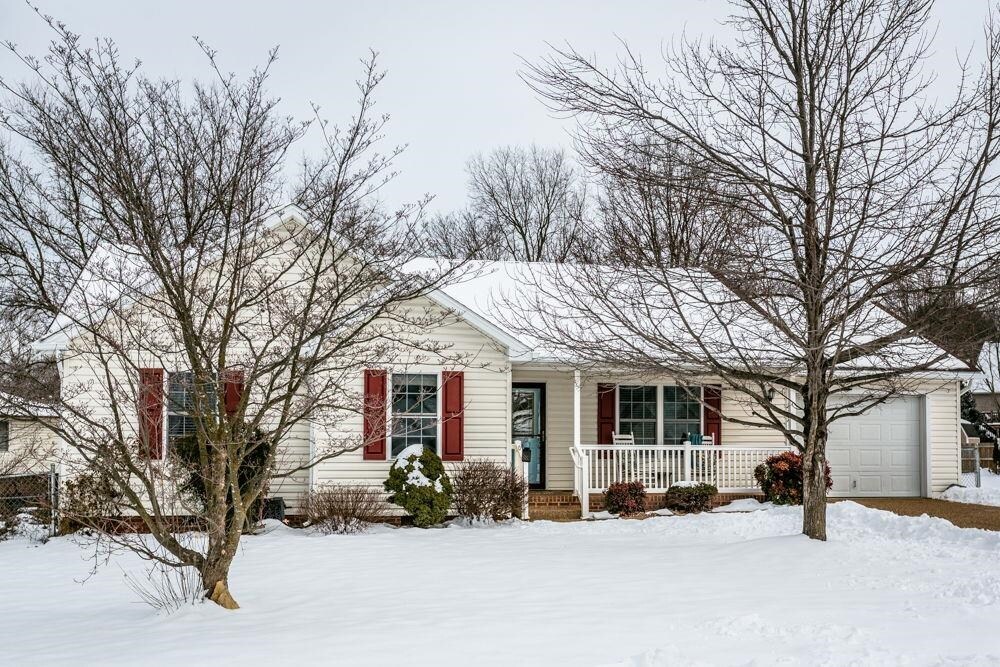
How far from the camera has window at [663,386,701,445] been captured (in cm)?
1753

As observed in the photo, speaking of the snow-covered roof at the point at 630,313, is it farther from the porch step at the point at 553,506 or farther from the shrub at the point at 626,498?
the porch step at the point at 553,506

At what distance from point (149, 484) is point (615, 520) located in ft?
28.3

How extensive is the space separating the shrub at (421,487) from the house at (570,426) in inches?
27.4

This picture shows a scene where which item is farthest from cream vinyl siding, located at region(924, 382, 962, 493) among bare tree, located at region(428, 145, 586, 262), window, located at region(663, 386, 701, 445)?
bare tree, located at region(428, 145, 586, 262)

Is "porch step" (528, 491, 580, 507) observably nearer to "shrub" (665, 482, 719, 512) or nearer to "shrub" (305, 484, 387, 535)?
"shrub" (665, 482, 719, 512)

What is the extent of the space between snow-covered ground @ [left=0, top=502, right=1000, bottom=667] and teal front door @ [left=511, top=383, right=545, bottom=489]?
4196 mm

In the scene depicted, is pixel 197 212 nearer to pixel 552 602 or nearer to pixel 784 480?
pixel 552 602

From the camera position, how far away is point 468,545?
1214 centimetres

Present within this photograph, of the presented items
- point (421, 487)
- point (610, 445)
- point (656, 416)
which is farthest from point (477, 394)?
point (656, 416)

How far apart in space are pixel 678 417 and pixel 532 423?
279cm

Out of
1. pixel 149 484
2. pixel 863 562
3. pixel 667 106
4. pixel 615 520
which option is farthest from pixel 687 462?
pixel 149 484

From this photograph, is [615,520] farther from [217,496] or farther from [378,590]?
[217,496]

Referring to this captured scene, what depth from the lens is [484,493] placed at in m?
14.1

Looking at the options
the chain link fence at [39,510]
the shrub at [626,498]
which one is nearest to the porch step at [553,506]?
the shrub at [626,498]
